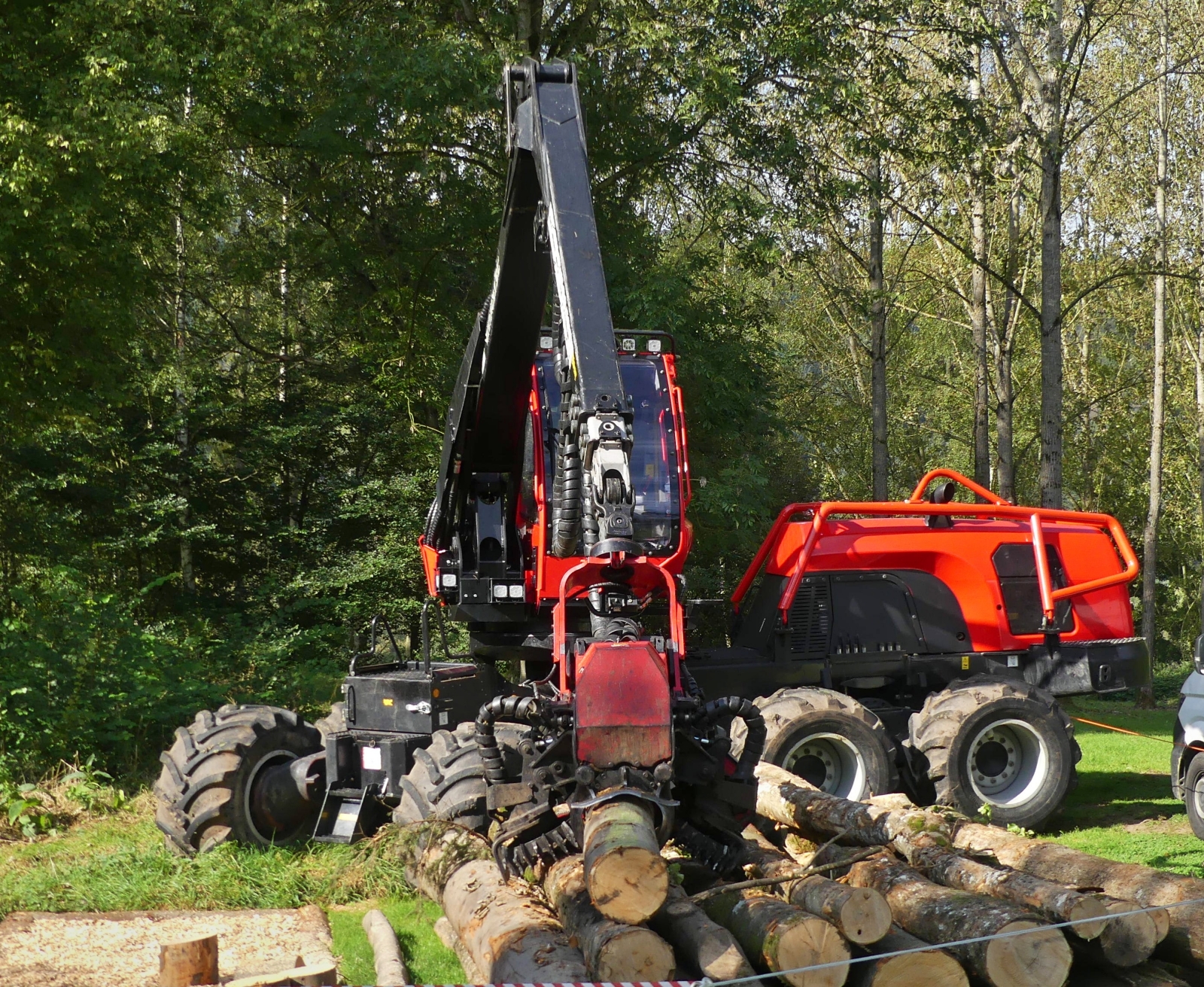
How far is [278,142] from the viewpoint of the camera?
645 inches

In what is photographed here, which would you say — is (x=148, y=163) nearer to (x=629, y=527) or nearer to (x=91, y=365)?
(x=91, y=365)

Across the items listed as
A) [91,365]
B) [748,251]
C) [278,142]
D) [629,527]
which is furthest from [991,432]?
[629,527]

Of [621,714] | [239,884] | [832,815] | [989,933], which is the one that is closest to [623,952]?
[621,714]

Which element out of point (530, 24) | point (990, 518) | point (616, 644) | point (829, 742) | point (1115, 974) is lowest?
point (1115, 974)

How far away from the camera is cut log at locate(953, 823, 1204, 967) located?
18.2ft

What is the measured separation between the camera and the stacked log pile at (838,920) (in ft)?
16.5

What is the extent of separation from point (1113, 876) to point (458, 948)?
337 centimetres

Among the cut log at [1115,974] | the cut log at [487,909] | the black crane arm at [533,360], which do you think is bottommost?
the cut log at [1115,974]

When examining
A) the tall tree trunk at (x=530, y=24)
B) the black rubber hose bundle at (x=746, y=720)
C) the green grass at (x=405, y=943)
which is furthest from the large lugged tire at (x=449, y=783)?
the tall tree trunk at (x=530, y=24)

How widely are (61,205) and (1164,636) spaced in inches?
1234

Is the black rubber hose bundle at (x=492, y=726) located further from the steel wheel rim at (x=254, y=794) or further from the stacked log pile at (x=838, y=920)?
the steel wheel rim at (x=254, y=794)

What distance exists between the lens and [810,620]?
34.6 ft

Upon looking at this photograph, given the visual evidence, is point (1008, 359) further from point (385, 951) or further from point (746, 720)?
point (385, 951)

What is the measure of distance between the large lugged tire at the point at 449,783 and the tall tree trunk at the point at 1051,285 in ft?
32.4
